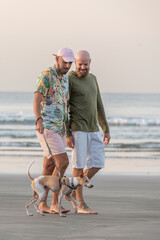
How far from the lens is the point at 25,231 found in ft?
17.6

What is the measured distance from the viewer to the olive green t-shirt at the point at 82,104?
652 centimetres

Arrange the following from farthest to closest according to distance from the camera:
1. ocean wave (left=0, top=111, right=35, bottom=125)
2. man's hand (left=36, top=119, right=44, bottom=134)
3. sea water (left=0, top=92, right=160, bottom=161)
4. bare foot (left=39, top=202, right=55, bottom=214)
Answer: ocean wave (left=0, top=111, right=35, bottom=125) → sea water (left=0, top=92, right=160, bottom=161) → bare foot (left=39, top=202, right=55, bottom=214) → man's hand (left=36, top=119, right=44, bottom=134)

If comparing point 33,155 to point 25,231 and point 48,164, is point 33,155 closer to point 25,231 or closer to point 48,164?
point 48,164

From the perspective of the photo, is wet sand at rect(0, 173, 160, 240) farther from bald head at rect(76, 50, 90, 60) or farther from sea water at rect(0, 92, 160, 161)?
sea water at rect(0, 92, 160, 161)

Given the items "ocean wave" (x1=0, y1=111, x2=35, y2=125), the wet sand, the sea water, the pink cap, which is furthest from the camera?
"ocean wave" (x1=0, y1=111, x2=35, y2=125)

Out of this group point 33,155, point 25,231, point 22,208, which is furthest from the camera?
point 33,155

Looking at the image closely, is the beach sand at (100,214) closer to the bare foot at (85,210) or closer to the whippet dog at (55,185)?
the bare foot at (85,210)

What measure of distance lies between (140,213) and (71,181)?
2.80 ft

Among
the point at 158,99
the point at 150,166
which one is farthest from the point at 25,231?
the point at 158,99

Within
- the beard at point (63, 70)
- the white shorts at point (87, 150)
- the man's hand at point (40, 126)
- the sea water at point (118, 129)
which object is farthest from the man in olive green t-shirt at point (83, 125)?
the sea water at point (118, 129)

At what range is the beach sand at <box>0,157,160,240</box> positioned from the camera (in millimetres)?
5309

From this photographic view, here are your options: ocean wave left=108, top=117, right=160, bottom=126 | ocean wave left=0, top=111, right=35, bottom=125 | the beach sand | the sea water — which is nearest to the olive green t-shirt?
the beach sand

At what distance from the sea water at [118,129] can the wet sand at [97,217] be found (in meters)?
5.51

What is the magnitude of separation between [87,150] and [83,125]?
0.98 ft
